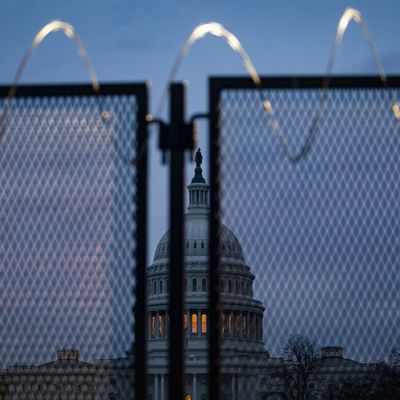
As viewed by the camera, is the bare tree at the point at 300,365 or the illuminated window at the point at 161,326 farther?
the illuminated window at the point at 161,326

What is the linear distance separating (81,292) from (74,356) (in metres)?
2.89

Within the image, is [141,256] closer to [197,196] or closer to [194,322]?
[194,322]

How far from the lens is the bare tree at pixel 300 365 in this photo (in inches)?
3883

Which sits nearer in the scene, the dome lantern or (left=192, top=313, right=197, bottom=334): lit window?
(left=192, top=313, right=197, bottom=334): lit window

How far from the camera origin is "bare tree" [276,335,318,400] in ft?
324

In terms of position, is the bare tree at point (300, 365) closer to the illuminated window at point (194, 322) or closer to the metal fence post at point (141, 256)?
the illuminated window at point (194, 322)

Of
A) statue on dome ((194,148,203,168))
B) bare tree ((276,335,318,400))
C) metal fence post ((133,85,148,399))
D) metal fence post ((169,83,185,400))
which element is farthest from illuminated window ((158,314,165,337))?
metal fence post ((169,83,185,400))

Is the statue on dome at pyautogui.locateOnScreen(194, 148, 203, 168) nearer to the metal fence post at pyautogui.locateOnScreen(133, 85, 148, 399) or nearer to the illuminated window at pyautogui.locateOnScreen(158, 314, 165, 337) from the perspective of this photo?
the illuminated window at pyautogui.locateOnScreen(158, 314, 165, 337)

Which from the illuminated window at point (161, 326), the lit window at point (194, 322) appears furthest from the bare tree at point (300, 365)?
the lit window at point (194, 322)

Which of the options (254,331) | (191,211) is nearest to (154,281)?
(191,211)

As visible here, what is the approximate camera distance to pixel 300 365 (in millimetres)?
100688

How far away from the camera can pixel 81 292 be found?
12070mm

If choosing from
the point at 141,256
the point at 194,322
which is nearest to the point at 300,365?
the point at 194,322

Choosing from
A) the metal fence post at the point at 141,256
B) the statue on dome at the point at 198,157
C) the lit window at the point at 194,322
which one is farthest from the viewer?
the lit window at the point at 194,322
